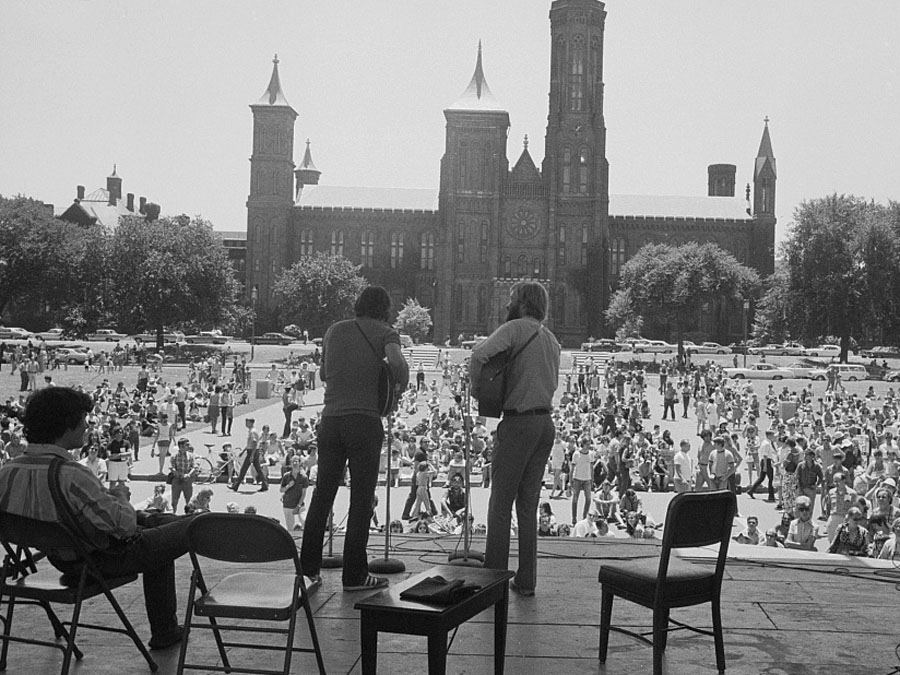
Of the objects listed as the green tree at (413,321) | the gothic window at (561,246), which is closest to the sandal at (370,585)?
the green tree at (413,321)

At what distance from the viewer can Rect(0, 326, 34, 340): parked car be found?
4823 centimetres

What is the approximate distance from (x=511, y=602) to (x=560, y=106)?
236 feet

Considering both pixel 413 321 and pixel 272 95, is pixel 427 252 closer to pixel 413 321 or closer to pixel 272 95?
pixel 272 95

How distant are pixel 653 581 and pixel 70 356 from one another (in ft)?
134

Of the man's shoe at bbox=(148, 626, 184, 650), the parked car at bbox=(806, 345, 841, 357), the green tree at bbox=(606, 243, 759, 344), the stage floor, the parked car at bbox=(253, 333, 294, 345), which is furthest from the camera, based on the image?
the green tree at bbox=(606, 243, 759, 344)

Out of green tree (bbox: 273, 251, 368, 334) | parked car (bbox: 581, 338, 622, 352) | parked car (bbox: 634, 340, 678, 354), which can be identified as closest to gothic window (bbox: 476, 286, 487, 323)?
parked car (bbox: 581, 338, 622, 352)

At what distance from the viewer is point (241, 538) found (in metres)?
3.31

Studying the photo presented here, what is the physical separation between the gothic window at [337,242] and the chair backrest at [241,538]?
72.7 m

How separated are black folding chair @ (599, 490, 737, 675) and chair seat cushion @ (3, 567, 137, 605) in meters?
1.95

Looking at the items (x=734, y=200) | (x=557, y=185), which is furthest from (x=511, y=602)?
(x=734, y=200)

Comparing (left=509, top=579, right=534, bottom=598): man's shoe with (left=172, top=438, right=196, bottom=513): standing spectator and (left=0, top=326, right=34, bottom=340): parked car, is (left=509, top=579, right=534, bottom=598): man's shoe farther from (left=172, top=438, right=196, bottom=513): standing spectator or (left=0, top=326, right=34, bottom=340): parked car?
(left=0, top=326, right=34, bottom=340): parked car

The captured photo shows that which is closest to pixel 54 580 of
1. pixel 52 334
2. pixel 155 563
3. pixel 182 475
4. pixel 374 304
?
pixel 155 563

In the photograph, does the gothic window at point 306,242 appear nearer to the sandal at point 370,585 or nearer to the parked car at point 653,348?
the parked car at point 653,348

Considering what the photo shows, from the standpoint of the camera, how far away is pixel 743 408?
90.3 ft
